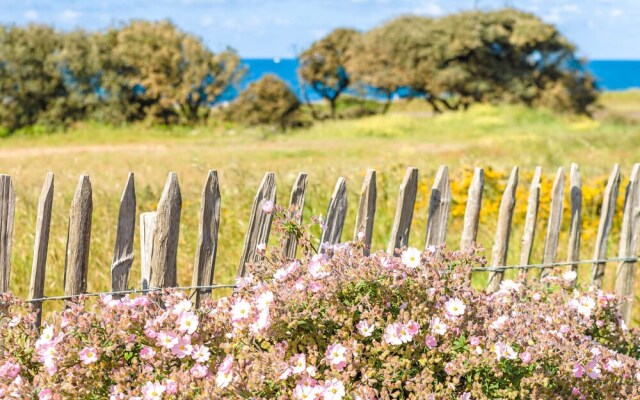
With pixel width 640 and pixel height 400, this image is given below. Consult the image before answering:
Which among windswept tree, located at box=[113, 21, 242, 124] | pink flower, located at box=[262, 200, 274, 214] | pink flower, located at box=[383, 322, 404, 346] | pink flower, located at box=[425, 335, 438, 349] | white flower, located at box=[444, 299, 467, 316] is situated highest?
windswept tree, located at box=[113, 21, 242, 124]

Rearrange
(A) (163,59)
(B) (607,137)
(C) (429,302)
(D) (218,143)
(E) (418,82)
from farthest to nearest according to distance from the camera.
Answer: (E) (418,82), (A) (163,59), (D) (218,143), (B) (607,137), (C) (429,302)

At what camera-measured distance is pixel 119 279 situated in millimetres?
2797

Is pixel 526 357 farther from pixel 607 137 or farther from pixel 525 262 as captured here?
pixel 607 137

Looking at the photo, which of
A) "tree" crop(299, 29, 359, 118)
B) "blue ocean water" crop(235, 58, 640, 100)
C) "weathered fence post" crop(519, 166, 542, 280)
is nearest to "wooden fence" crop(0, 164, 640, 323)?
"weathered fence post" crop(519, 166, 542, 280)

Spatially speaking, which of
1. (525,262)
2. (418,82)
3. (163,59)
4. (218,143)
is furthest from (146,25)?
(525,262)

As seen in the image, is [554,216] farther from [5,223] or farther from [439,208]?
[5,223]

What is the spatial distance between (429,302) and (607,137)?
13.9 m

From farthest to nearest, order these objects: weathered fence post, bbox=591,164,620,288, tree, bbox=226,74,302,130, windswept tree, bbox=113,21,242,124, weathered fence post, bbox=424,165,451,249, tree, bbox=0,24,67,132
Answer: windswept tree, bbox=113,21,242,124, tree, bbox=0,24,67,132, tree, bbox=226,74,302,130, weathered fence post, bbox=591,164,620,288, weathered fence post, bbox=424,165,451,249

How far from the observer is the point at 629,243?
397 cm

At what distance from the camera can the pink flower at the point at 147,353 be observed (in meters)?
2.20

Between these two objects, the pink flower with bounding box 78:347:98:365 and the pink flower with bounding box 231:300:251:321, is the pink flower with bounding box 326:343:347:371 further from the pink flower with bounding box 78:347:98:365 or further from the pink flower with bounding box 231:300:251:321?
the pink flower with bounding box 78:347:98:365

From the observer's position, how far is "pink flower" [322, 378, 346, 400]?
2072 millimetres

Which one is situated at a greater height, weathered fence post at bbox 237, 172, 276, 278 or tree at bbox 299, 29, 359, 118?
tree at bbox 299, 29, 359, 118

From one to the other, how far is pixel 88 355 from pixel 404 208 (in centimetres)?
→ 147
